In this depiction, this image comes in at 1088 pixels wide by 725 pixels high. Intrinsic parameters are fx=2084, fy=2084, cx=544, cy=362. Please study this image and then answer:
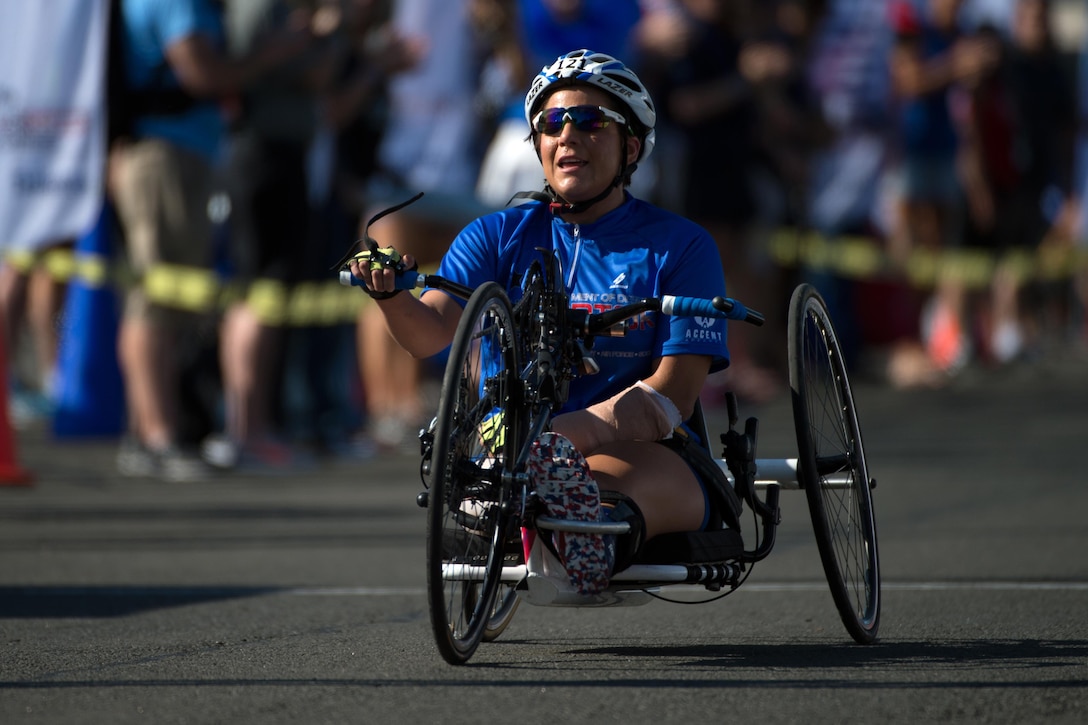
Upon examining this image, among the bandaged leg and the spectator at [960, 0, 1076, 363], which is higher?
the spectator at [960, 0, 1076, 363]

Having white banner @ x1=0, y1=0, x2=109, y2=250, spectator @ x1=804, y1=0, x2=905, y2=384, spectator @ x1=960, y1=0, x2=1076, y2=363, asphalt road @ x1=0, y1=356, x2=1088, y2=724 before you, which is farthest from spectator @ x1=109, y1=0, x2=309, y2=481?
spectator @ x1=960, y1=0, x2=1076, y2=363

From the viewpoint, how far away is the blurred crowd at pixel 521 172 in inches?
435

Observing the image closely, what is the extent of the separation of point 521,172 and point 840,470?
22.2 feet

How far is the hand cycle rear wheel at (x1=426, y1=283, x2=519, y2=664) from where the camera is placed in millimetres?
5035

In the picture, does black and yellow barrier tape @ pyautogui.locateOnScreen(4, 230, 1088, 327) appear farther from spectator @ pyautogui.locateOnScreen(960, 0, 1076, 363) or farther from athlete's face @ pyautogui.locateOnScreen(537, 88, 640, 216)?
athlete's face @ pyautogui.locateOnScreen(537, 88, 640, 216)

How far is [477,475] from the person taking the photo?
5.11m

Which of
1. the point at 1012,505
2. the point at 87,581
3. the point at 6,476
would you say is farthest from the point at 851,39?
the point at 87,581

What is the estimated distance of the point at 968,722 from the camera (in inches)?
178

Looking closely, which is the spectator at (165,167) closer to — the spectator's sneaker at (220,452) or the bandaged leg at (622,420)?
the spectator's sneaker at (220,452)

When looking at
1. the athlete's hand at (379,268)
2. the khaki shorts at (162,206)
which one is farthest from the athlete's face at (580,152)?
the khaki shorts at (162,206)

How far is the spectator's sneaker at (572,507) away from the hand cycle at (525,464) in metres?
0.04

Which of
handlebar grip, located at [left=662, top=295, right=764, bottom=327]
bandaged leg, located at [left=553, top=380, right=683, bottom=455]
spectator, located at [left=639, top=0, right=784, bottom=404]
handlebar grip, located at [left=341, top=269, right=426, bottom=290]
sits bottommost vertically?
bandaged leg, located at [left=553, top=380, right=683, bottom=455]

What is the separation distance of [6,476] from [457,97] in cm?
436

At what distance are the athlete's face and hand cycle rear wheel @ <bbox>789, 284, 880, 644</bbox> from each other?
65cm
